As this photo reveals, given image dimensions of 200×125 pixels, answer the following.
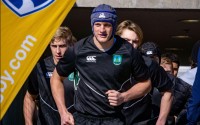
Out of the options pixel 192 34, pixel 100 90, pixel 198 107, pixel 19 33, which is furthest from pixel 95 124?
pixel 192 34

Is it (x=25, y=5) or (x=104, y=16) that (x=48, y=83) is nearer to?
(x=104, y=16)

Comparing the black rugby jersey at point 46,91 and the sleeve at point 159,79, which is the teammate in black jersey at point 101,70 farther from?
the black rugby jersey at point 46,91

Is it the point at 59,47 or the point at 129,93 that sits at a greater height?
the point at 59,47

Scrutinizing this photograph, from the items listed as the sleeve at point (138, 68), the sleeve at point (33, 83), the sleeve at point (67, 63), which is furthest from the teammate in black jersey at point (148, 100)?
the sleeve at point (33, 83)

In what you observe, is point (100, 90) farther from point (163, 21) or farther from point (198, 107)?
point (163, 21)

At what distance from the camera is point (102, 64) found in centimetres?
500

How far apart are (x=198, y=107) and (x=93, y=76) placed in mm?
917

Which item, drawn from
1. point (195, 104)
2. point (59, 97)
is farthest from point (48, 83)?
point (195, 104)

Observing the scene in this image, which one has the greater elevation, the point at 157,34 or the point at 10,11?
the point at 10,11

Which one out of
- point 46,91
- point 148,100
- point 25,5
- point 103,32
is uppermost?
point 25,5

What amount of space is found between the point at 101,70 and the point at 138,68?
33 centimetres

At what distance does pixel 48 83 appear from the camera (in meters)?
5.92

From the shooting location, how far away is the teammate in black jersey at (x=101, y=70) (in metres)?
4.99

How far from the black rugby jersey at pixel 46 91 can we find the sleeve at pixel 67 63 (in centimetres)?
66
